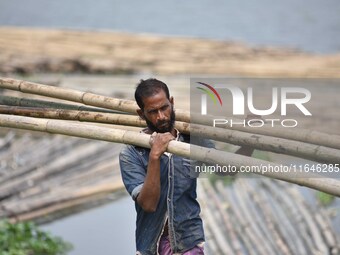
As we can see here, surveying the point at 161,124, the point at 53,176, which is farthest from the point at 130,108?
the point at 53,176

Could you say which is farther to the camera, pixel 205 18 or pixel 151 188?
pixel 205 18

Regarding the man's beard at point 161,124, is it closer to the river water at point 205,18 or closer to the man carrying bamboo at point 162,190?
the man carrying bamboo at point 162,190

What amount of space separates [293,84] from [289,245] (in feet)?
12.8

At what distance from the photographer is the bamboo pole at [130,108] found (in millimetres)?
2551

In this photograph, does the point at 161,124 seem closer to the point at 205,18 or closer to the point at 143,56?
the point at 143,56

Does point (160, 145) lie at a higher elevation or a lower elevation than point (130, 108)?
lower

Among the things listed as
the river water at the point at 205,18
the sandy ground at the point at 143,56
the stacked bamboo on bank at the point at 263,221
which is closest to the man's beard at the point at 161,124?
the stacked bamboo on bank at the point at 263,221

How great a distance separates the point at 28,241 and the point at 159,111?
3244 millimetres

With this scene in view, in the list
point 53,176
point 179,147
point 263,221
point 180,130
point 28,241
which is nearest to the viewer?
point 179,147

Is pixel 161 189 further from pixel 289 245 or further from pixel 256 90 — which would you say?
pixel 256 90

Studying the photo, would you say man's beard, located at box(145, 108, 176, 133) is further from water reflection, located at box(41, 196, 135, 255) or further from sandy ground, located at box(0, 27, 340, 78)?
sandy ground, located at box(0, 27, 340, 78)

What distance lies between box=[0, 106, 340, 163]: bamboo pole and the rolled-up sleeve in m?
0.18

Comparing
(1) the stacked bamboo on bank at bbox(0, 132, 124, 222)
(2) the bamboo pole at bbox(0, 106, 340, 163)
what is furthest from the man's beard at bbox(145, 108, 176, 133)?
(1) the stacked bamboo on bank at bbox(0, 132, 124, 222)

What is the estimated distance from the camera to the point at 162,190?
2.56 metres
